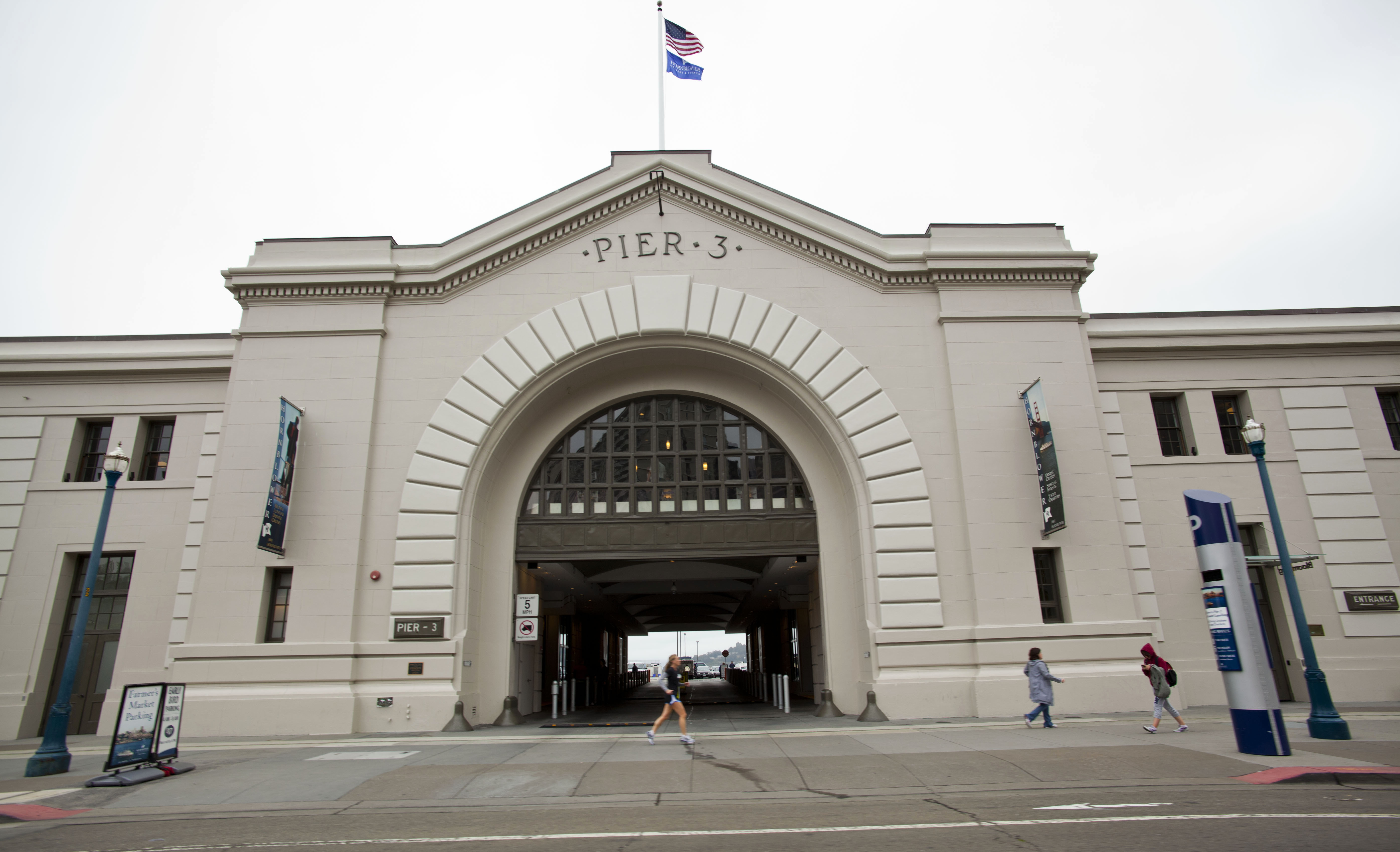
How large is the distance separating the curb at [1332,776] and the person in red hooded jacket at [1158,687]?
339cm

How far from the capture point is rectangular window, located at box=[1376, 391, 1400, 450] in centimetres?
2169

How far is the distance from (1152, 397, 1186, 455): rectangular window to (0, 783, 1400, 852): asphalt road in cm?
1363

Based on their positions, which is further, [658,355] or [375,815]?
[658,355]

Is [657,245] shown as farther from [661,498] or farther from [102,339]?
[102,339]

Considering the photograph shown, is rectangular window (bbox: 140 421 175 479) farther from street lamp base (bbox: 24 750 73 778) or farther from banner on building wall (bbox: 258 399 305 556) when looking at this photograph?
street lamp base (bbox: 24 750 73 778)

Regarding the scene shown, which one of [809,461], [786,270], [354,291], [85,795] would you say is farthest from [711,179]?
[85,795]

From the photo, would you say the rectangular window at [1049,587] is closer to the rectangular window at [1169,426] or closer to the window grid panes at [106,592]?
the rectangular window at [1169,426]

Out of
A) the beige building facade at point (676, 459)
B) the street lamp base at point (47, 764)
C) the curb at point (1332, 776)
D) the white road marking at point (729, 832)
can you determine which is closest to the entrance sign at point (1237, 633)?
the curb at point (1332, 776)

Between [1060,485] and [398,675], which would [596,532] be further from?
[1060,485]

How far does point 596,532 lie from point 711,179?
34.1ft

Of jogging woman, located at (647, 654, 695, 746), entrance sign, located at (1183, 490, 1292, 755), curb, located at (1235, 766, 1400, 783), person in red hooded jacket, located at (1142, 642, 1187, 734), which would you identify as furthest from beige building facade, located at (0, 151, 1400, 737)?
curb, located at (1235, 766, 1400, 783)

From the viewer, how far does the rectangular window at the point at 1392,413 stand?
21.7 meters

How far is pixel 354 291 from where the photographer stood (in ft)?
67.2

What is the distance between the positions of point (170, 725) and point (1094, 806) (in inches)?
572
